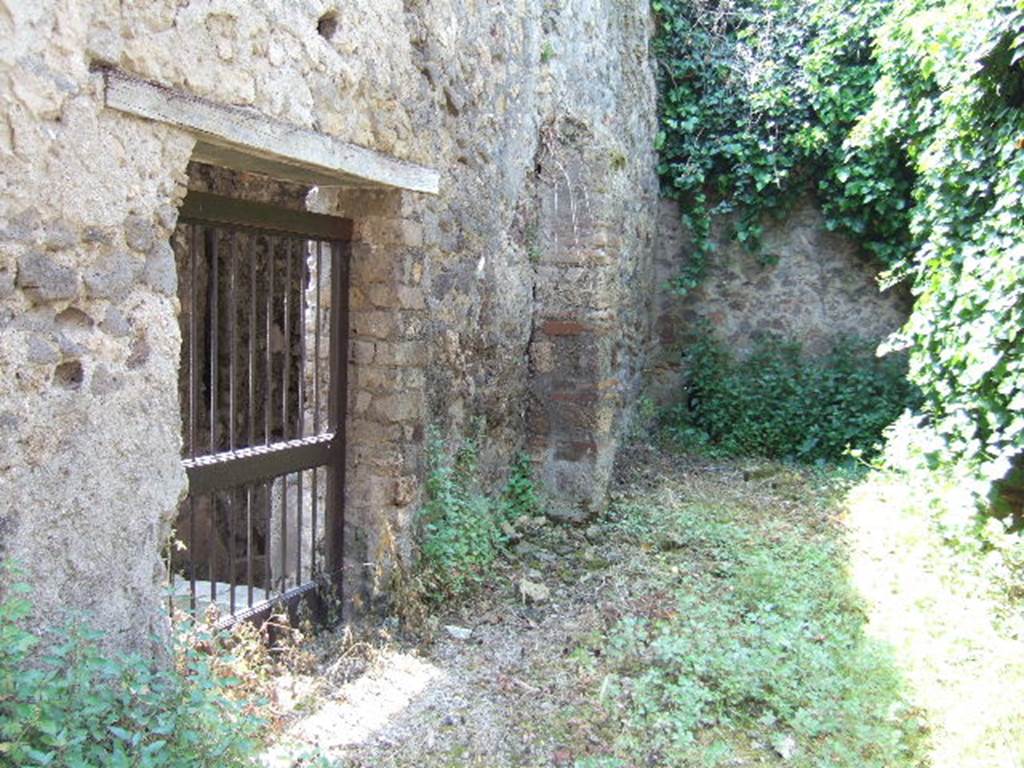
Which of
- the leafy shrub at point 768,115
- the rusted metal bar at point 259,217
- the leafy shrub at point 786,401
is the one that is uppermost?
the leafy shrub at point 768,115

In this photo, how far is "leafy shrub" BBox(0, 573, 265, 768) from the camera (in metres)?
1.93

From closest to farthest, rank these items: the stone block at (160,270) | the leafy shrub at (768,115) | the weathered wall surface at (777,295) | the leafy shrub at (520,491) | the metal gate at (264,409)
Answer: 1. the stone block at (160,270)
2. the metal gate at (264,409)
3. the leafy shrub at (520,491)
4. the leafy shrub at (768,115)
5. the weathered wall surface at (777,295)

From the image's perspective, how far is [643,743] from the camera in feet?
10.6

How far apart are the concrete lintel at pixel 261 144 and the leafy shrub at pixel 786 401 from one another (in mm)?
5461

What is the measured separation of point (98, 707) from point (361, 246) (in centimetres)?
243

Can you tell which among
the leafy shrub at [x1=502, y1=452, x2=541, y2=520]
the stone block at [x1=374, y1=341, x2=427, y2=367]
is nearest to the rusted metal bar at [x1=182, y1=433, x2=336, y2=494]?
the stone block at [x1=374, y1=341, x2=427, y2=367]

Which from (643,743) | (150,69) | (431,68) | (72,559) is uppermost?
(431,68)

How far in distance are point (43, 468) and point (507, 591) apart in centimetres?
287

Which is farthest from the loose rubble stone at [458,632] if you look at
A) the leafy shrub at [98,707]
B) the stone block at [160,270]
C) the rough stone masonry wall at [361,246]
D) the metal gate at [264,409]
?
the stone block at [160,270]

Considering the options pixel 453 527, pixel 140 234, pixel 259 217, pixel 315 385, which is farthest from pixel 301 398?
pixel 140 234

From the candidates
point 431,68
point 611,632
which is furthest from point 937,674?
point 431,68

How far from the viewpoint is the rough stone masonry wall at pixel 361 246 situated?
220 centimetres

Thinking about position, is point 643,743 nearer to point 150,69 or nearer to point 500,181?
point 150,69

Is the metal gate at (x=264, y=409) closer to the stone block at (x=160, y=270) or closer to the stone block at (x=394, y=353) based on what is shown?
the stone block at (x=394, y=353)
